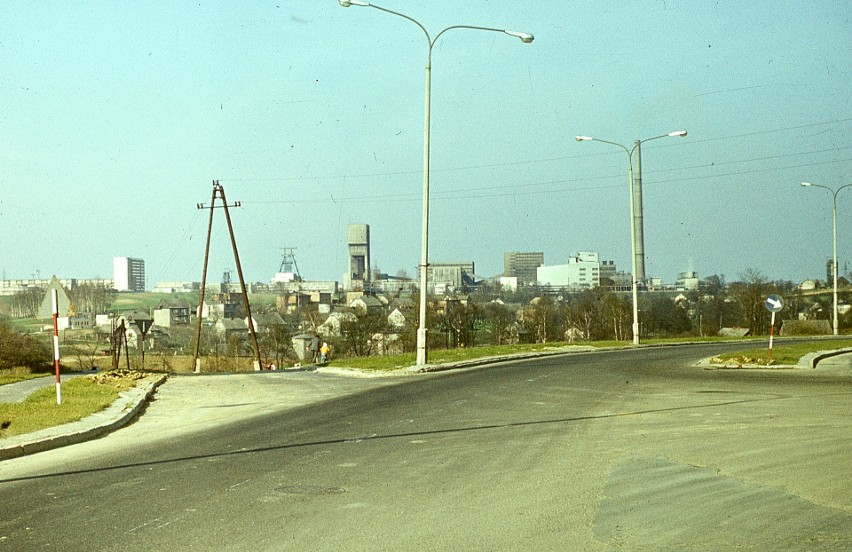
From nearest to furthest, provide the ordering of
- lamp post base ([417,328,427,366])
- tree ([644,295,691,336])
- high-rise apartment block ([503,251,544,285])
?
lamp post base ([417,328,427,366]) → tree ([644,295,691,336]) → high-rise apartment block ([503,251,544,285])

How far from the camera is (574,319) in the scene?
78.4 meters

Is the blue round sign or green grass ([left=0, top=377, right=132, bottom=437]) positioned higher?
the blue round sign

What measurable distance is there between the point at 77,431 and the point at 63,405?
4.55 m

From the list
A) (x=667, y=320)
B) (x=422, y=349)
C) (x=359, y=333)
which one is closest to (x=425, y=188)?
(x=422, y=349)

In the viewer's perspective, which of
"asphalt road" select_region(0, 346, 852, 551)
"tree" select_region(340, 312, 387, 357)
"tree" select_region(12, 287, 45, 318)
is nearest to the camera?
"asphalt road" select_region(0, 346, 852, 551)

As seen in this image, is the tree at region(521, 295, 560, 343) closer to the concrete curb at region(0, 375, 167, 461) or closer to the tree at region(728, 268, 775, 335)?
the tree at region(728, 268, 775, 335)

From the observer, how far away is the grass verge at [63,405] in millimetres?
14555

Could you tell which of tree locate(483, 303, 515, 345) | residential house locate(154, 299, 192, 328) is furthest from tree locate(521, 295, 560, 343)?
residential house locate(154, 299, 192, 328)

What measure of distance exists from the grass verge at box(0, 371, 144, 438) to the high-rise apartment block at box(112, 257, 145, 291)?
197ft

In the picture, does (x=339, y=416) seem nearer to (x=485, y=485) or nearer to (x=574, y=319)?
(x=485, y=485)

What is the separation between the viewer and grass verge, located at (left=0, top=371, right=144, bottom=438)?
1455 cm

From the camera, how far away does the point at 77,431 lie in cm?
1358

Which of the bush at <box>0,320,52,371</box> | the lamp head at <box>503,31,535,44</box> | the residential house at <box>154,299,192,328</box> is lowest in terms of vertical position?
the bush at <box>0,320,52,371</box>

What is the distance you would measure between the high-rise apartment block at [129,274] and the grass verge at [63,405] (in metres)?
60.0
